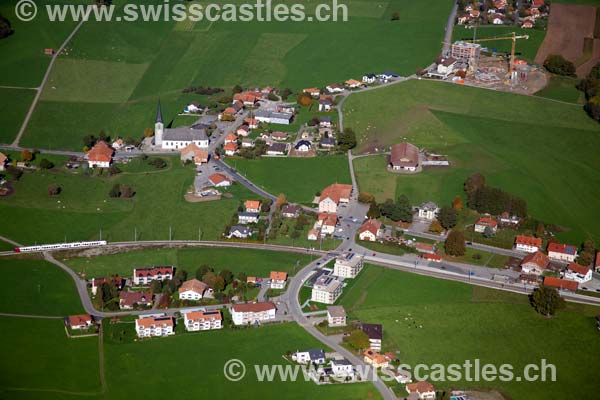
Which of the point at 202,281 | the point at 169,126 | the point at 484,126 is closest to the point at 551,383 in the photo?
the point at 202,281

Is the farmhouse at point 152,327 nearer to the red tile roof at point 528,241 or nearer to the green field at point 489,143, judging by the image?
the green field at point 489,143

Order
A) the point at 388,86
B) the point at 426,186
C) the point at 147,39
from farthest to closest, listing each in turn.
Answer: the point at 147,39 → the point at 388,86 → the point at 426,186

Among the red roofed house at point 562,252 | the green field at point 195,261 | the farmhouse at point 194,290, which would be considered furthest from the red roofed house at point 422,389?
the red roofed house at point 562,252

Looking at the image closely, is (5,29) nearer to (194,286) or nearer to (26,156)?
(26,156)

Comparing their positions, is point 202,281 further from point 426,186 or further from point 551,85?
point 551,85

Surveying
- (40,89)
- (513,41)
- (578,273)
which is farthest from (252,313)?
(513,41)

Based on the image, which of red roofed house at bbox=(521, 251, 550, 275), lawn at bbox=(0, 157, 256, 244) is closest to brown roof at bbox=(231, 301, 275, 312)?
lawn at bbox=(0, 157, 256, 244)
